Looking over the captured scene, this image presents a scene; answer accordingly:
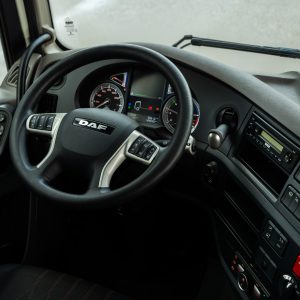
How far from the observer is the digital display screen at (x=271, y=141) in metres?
1.02

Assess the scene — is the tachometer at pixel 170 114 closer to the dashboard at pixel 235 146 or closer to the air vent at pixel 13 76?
the dashboard at pixel 235 146

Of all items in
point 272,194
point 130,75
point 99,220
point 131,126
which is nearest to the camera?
point 272,194

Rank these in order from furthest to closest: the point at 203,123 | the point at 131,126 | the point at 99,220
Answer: the point at 99,220, the point at 203,123, the point at 131,126

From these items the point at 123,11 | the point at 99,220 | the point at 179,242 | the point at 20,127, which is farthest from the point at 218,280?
the point at 123,11

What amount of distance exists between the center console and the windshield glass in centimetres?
49

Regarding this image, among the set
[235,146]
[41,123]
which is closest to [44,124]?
[41,123]

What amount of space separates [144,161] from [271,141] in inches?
12.1

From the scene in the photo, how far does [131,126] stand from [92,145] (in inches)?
4.5

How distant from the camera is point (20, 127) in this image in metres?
1.21

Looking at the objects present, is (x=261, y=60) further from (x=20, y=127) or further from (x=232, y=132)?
(x=20, y=127)

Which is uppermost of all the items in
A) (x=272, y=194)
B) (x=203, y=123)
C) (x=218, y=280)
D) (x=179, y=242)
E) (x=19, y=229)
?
(x=203, y=123)

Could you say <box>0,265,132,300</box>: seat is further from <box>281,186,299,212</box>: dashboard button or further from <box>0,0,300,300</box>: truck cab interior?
<box>281,186,299,212</box>: dashboard button

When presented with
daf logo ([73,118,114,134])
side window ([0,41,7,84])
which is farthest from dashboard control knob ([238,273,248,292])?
side window ([0,41,7,84])

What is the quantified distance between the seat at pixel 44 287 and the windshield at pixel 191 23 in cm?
92
